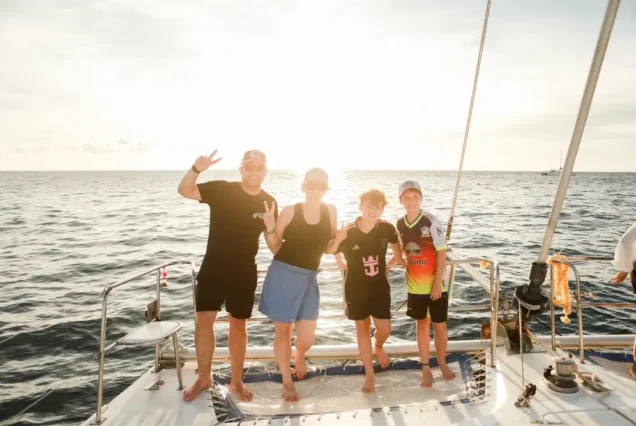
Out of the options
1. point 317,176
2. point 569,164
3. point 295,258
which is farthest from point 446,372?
point 317,176

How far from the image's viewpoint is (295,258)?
163 inches

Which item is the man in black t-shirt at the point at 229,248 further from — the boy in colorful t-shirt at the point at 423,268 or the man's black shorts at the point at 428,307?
the man's black shorts at the point at 428,307

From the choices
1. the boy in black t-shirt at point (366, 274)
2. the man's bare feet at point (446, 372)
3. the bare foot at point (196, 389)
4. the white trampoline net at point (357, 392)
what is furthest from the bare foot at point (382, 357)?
the bare foot at point (196, 389)

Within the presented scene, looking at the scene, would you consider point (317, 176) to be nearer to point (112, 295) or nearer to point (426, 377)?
point (426, 377)

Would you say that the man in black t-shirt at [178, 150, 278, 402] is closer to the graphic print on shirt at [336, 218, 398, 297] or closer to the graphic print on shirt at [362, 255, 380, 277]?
the graphic print on shirt at [336, 218, 398, 297]

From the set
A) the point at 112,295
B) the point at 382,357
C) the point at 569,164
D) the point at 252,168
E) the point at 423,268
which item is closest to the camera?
the point at 569,164

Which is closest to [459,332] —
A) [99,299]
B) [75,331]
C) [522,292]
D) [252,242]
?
[522,292]

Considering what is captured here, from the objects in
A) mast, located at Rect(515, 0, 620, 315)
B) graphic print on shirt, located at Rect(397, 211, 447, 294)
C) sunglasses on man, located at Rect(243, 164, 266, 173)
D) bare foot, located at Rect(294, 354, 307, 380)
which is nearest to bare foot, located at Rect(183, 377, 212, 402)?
bare foot, located at Rect(294, 354, 307, 380)

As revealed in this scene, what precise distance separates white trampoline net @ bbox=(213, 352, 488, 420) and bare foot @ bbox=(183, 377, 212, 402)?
16cm

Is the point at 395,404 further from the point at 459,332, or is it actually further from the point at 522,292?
the point at 459,332

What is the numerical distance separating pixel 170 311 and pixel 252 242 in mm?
9041

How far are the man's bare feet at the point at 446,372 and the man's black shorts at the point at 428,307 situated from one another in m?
0.55

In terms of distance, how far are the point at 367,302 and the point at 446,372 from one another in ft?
4.07

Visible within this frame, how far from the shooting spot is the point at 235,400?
415 centimetres
